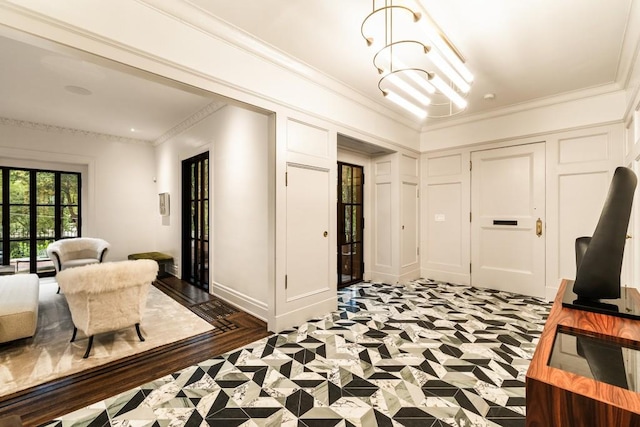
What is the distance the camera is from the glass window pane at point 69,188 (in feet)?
18.8

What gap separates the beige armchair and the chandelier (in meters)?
2.72

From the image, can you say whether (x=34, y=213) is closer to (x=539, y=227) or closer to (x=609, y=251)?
(x=609, y=251)

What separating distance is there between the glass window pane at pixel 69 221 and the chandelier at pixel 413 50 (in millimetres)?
6459

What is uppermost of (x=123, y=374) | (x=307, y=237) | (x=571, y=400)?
(x=307, y=237)

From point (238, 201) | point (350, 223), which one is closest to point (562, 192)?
point (350, 223)

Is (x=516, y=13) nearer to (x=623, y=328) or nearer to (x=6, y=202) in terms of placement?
(x=623, y=328)

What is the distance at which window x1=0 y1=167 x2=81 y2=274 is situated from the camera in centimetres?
521

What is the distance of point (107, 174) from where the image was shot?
19.2ft

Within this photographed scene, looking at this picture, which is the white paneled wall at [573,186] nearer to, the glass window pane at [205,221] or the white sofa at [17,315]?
the glass window pane at [205,221]

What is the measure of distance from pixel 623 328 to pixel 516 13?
97.8 inches

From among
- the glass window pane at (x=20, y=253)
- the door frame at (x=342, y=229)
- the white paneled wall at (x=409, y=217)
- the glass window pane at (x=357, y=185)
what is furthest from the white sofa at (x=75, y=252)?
the white paneled wall at (x=409, y=217)

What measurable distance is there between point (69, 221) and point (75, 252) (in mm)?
1263

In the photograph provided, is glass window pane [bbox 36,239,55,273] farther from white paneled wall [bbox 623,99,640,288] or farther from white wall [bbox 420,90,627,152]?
white paneled wall [bbox 623,99,640,288]

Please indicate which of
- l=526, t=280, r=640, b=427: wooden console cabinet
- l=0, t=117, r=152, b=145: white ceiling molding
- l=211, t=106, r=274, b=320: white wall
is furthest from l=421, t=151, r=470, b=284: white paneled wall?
l=0, t=117, r=152, b=145: white ceiling molding
